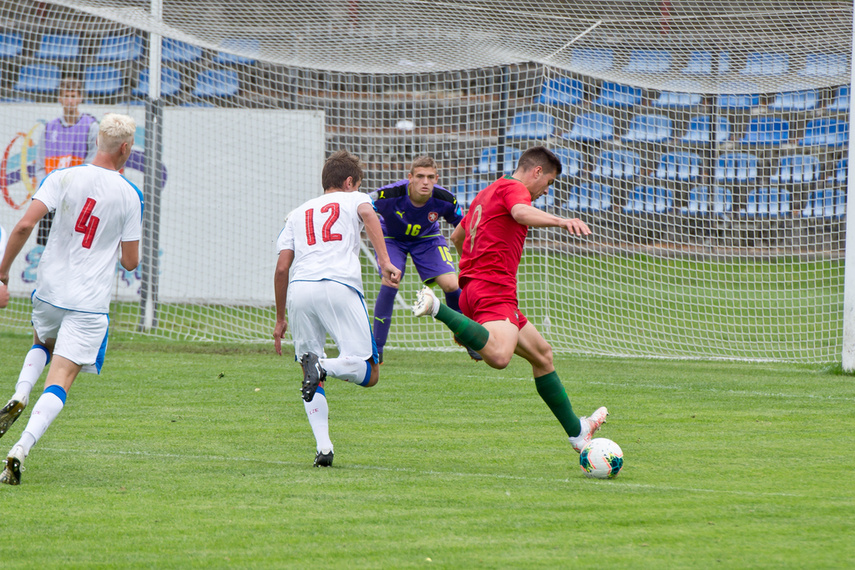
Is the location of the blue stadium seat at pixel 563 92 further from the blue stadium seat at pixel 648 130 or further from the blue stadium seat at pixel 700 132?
the blue stadium seat at pixel 700 132

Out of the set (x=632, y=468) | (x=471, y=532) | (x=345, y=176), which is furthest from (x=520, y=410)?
(x=471, y=532)

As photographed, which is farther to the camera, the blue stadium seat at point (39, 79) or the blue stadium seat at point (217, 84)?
the blue stadium seat at point (39, 79)

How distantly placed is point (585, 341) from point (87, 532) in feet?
28.9

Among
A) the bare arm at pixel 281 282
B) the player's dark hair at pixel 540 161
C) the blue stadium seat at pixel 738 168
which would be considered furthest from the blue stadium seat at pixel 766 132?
the bare arm at pixel 281 282

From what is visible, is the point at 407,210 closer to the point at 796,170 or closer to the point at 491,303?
the point at 491,303

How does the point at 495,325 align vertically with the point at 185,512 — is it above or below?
above

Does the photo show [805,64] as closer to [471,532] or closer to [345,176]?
[345,176]

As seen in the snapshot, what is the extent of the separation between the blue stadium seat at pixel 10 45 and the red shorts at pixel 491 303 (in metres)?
15.8

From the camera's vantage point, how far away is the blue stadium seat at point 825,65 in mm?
11828

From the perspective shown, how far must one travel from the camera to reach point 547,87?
13.0 metres

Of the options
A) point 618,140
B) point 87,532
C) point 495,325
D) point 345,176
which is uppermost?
point 618,140

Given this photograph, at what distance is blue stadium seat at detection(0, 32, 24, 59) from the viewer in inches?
760

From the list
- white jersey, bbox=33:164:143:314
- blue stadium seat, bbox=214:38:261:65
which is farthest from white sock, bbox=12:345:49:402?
blue stadium seat, bbox=214:38:261:65

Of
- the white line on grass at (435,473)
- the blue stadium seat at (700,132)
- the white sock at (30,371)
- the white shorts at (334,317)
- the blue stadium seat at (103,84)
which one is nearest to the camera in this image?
the white line on grass at (435,473)
